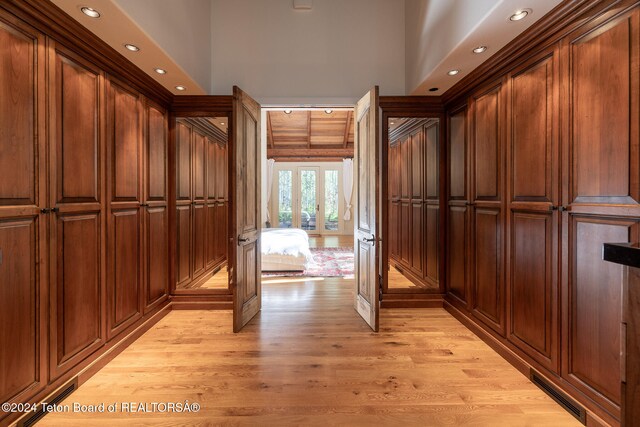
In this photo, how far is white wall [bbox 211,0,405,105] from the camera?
3508 millimetres

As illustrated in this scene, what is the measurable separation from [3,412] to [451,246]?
3692mm

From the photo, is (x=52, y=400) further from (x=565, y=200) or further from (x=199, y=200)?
(x=565, y=200)

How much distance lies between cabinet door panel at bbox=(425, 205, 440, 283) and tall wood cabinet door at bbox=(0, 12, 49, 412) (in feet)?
11.8

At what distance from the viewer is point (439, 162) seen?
363 centimetres

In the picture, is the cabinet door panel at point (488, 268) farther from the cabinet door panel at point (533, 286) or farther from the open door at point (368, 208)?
the open door at point (368, 208)

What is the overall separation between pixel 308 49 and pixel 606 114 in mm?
2816

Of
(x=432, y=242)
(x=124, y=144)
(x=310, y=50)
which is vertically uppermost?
(x=310, y=50)

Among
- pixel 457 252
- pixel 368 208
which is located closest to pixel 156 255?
pixel 368 208

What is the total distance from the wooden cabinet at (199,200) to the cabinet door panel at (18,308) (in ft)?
5.96

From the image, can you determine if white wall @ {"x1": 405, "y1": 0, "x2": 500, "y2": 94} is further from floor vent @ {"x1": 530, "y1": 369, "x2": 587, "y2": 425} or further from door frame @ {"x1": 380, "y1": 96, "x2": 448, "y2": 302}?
floor vent @ {"x1": 530, "y1": 369, "x2": 587, "y2": 425}

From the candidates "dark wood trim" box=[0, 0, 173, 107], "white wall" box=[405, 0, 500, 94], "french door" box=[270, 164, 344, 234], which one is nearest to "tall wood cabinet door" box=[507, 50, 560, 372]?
"white wall" box=[405, 0, 500, 94]

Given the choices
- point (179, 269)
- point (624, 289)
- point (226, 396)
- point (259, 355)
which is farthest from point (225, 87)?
point (624, 289)

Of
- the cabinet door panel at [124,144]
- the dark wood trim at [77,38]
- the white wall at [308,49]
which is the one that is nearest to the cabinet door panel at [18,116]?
the dark wood trim at [77,38]

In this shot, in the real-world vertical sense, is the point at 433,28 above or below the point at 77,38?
above
